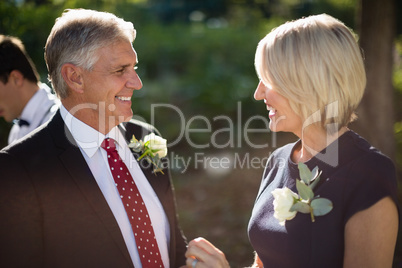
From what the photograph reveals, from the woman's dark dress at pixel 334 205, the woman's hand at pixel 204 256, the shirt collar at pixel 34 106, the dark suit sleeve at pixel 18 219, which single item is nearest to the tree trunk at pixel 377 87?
the woman's dark dress at pixel 334 205

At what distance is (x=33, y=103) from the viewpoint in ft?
12.6

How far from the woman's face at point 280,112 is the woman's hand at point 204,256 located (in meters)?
0.76

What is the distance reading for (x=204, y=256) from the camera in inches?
96.7

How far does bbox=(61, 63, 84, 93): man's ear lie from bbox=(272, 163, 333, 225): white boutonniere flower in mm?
1285

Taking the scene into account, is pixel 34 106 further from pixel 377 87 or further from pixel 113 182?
pixel 377 87

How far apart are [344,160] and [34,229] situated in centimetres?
161

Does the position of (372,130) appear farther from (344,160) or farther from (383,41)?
(344,160)

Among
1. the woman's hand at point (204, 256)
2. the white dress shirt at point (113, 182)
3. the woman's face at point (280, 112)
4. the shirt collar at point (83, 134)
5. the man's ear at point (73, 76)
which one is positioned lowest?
the woman's hand at point (204, 256)

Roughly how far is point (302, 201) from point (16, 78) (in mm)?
2770

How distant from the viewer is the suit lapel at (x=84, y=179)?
243 cm

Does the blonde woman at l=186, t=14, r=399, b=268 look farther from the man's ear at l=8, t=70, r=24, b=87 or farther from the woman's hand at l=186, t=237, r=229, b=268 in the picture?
the man's ear at l=8, t=70, r=24, b=87

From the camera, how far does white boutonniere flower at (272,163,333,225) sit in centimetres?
219

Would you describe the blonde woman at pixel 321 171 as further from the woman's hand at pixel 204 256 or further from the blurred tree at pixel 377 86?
the blurred tree at pixel 377 86

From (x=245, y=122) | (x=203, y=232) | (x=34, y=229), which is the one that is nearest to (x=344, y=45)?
(x=34, y=229)
